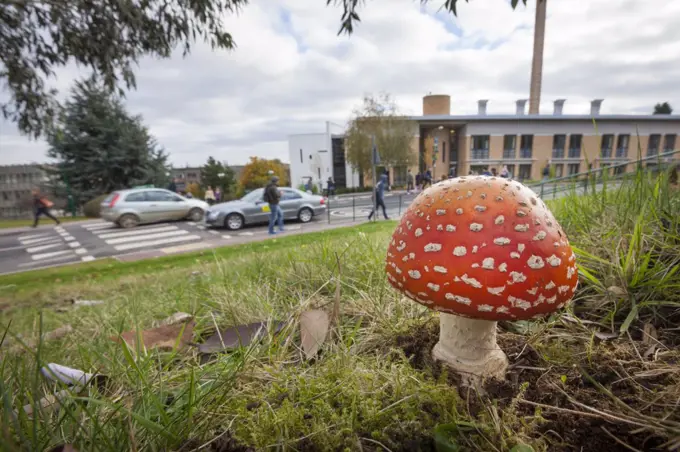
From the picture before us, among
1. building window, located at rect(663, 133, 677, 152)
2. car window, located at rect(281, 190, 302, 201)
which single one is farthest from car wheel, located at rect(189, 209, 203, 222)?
building window, located at rect(663, 133, 677, 152)

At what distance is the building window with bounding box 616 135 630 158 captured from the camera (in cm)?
2883

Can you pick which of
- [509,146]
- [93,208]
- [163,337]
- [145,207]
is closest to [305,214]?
[145,207]

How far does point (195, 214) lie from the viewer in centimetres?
1132

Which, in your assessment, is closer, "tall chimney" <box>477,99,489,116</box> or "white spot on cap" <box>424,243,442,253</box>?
"white spot on cap" <box>424,243,442,253</box>

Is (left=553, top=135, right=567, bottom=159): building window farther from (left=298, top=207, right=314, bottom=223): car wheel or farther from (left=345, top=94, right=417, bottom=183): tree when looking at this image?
(left=298, top=207, right=314, bottom=223): car wheel

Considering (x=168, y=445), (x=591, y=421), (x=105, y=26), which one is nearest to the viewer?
(x=168, y=445)

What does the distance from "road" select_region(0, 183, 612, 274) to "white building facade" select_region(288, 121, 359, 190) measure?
22262 millimetres

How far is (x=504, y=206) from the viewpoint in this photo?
2.97ft

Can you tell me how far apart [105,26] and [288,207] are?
6923mm

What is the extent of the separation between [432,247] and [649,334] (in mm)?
871

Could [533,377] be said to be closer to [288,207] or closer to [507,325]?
[507,325]

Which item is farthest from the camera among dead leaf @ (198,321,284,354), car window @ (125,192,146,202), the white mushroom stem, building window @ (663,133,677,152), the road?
building window @ (663,133,677,152)

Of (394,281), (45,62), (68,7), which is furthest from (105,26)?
(394,281)

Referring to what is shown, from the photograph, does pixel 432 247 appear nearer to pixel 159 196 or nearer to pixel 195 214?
pixel 195 214
